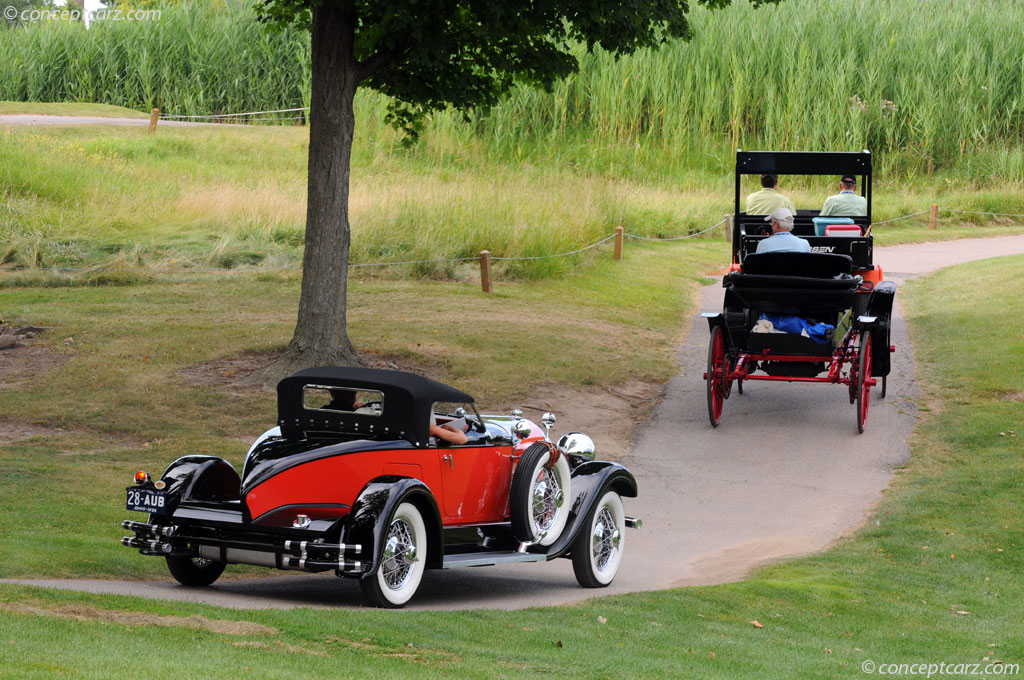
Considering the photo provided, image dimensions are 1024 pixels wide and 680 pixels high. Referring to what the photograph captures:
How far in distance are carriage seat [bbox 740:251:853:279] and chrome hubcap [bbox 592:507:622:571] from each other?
5.18 meters

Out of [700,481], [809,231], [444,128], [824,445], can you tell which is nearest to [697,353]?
[809,231]

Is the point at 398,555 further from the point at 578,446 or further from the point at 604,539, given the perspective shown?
the point at 578,446

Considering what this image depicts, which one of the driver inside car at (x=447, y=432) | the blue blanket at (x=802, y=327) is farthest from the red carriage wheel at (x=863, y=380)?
the driver inside car at (x=447, y=432)

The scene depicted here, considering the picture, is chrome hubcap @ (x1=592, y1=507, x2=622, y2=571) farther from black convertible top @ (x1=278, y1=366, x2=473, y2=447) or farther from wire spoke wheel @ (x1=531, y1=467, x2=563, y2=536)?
black convertible top @ (x1=278, y1=366, x2=473, y2=447)

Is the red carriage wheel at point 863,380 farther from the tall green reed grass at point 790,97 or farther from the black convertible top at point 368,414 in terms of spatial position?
the tall green reed grass at point 790,97

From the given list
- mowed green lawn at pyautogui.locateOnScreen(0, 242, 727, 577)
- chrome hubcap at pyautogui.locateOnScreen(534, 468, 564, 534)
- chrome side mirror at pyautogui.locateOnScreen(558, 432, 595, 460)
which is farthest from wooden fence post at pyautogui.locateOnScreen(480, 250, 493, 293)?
chrome hubcap at pyautogui.locateOnScreen(534, 468, 564, 534)

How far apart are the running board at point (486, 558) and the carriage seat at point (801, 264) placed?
6.13 metres

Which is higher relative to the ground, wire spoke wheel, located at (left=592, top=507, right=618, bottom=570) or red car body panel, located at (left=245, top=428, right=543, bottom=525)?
red car body panel, located at (left=245, top=428, right=543, bottom=525)

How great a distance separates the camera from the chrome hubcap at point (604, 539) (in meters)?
8.62

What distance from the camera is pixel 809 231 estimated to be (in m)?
16.5

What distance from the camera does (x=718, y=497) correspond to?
1134 centimetres

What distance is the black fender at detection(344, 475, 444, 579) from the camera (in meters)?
6.77

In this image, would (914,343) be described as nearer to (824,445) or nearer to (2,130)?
(824,445)

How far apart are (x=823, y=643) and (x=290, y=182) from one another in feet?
81.3
